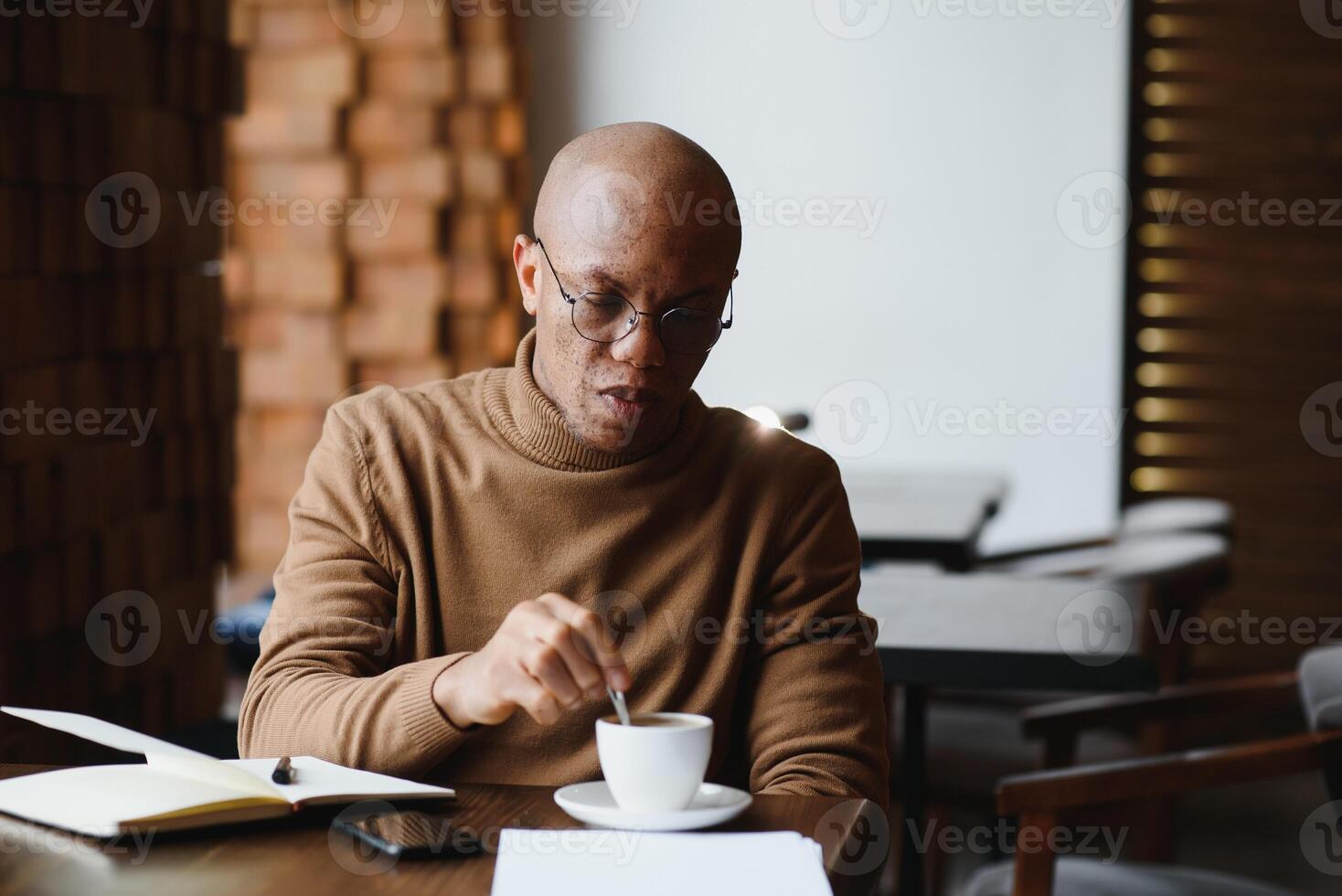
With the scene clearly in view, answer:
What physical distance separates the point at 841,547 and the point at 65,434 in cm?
127

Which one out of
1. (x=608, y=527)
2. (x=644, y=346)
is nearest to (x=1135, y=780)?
(x=608, y=527)

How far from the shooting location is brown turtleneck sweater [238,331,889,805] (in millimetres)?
1436

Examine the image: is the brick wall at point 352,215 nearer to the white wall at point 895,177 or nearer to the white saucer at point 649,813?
the white wall at point 895,177

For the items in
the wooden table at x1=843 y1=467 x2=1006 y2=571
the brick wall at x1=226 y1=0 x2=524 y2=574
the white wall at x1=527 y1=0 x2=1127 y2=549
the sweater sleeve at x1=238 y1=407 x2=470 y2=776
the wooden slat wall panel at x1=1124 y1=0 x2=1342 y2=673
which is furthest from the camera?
the wooden slat wall panel at x1=1124 y1=0 x2=1342 y2=673

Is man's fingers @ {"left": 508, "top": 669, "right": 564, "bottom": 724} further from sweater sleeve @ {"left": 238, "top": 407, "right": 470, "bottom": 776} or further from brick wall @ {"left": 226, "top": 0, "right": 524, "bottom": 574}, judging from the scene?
brick wall @ {"left": 226, "top": 0, "right": 524, "bottom": 574}

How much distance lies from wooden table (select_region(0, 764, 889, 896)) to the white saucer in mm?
12

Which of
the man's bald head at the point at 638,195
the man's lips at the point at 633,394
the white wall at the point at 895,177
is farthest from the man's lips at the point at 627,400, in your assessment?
the white wall at the point at 895,177

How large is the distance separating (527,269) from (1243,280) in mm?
3666

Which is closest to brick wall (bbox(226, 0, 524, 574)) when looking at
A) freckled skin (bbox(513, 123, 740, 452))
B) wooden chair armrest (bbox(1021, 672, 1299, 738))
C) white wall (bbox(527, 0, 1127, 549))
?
white wall (bbox(527, 0, 1127, 549))

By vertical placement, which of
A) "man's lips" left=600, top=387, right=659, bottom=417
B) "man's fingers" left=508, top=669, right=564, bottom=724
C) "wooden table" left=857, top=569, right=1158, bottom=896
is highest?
"man's lips" left=600, top=387, right=659, bottom=417

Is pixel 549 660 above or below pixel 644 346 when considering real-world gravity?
below

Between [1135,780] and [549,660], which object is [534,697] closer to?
[549,660]

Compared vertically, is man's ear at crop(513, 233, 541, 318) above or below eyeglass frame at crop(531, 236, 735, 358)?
above

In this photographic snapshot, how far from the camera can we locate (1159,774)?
178 centimetres
